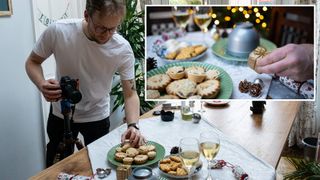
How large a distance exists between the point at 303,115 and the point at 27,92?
92.6 inches

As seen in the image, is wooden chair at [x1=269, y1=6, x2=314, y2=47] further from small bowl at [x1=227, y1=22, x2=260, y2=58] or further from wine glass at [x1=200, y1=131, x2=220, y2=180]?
wine glass at [x1=200, y1=131, x2=220, y2=180]

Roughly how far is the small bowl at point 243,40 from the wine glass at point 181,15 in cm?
21

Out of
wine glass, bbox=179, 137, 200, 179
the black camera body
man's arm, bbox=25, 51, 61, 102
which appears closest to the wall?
man's arm, bbox=25, 51, 61, 102

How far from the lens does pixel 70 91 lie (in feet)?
5.08

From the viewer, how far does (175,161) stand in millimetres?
1369

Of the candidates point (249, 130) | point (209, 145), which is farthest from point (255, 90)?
point (209, 145)

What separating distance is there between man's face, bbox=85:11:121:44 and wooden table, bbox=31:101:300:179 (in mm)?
532

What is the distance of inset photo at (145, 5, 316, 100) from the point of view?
5.23 feet

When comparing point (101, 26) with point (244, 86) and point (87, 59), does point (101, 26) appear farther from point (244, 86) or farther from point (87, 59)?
point (244, 86)

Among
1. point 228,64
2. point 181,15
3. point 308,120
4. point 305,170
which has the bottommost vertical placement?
point 308,120

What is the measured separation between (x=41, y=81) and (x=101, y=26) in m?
0.42

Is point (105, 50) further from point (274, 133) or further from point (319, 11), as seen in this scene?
point (319, 11)

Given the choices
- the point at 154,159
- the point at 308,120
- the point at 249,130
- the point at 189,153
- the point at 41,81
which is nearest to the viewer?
the point at 189,153

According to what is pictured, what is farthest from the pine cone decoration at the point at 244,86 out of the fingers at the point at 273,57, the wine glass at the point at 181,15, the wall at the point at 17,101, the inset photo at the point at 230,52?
the wall at the point at 17,101
